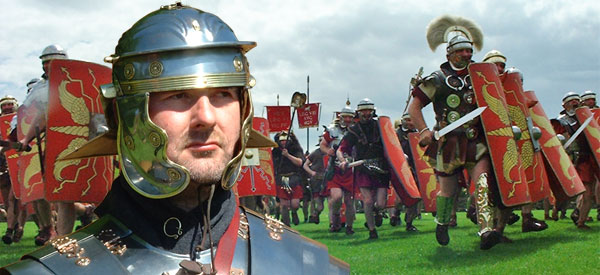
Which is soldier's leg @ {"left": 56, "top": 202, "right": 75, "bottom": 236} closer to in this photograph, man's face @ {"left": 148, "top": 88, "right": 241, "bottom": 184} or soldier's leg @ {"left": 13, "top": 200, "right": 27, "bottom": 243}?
man's face @ {"left": 148, "top": 88, "right": 241, "bottom": 184}

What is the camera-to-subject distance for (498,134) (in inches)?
300

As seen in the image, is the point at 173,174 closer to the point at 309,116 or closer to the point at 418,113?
the point at 418,113

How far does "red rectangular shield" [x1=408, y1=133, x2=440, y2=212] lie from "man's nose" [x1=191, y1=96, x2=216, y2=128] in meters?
9.46

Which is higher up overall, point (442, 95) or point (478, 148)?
point (442, 95)

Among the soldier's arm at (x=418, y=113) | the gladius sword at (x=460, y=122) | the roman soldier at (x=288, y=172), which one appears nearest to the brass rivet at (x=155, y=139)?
the gladius sword at (x=460, y=122)

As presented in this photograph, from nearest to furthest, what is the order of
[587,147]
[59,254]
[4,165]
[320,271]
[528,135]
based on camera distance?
[59,254] → [320,271] → [528,135] → [587,147] → [4,165]

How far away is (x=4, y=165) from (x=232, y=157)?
33.3ft

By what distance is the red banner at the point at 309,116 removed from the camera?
1727 centimetres

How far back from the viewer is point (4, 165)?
11555mm

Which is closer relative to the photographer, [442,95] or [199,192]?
[199,192]

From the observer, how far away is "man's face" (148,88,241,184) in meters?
2.28

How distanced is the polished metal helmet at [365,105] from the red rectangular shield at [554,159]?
3.01m

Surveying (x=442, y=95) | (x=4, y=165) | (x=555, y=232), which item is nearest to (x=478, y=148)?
(x=442, y=95)

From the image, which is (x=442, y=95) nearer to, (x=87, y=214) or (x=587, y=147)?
(x=587, y=147)
